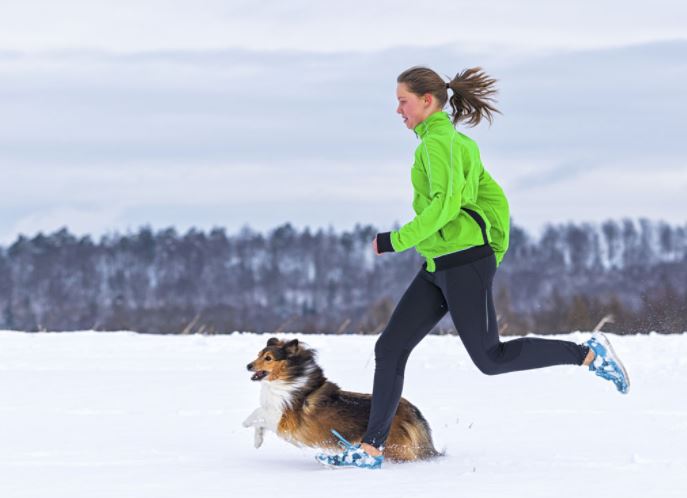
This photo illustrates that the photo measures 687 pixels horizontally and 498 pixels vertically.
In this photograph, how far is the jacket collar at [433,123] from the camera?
5.06 metres

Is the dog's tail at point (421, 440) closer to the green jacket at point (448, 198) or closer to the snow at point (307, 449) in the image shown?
the snow at point (307, 449)

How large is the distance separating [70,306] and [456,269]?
216ft

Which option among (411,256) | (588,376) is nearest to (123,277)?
(411,256)

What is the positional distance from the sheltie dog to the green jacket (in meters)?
1.00

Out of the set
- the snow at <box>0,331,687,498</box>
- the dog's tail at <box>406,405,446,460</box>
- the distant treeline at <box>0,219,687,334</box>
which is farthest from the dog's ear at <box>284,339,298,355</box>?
the distant treeline at <box>0,219,687,334</box>

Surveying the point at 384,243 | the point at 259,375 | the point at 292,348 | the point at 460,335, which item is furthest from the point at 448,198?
the point at 259,375

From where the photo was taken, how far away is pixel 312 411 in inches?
219

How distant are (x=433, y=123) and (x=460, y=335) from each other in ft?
3.62

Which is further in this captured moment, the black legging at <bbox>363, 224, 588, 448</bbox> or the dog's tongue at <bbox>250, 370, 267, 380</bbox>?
the dog's tongue at <bbox>250, 370, 267, 380</bbox>

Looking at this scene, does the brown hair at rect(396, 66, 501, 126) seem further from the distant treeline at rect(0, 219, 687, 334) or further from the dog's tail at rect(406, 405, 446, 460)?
the distant treeline at rect(0, 219, 687, 334)

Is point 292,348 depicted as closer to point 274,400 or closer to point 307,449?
point 274,400

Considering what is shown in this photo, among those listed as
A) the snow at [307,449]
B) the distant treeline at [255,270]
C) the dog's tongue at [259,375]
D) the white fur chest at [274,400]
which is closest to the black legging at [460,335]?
the snow at [307,449]

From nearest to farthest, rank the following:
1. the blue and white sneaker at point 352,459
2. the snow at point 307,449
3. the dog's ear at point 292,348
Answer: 1. the snow at point 307,449
2. the blue and white sneaker at point 352,459
3. the dog's ear at point 292,348

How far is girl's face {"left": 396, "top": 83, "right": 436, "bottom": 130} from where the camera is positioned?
5098 mm
